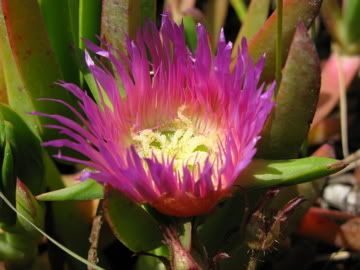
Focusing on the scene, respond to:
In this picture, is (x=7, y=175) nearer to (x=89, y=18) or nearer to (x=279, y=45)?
(x=89, y=18)

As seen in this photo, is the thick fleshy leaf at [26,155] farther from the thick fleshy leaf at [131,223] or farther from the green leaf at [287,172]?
the green leaf at [287,172]

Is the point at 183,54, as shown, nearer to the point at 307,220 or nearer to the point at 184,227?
the point at 184,227

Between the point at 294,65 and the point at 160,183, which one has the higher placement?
the point at 294,65

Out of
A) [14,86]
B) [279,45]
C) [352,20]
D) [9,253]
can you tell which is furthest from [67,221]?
[352,20]

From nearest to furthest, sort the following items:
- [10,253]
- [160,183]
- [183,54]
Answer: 1. [160,183]
2. [183,54]
3. [10,253]

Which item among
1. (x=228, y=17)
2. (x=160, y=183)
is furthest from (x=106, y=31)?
(x=228, y=17)

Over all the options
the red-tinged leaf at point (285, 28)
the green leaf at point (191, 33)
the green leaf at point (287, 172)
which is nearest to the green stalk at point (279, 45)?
the red-tinged leaf at point (285, 28)
